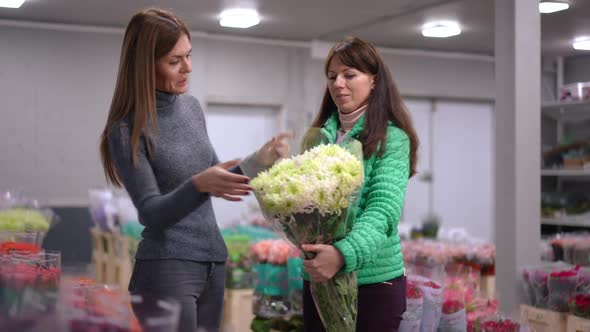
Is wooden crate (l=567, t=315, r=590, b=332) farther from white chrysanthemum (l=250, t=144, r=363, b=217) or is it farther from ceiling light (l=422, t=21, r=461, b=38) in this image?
ceiling light (l=422, t=21, r=461, b=38)

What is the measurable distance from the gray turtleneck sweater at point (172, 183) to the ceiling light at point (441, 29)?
3916mm

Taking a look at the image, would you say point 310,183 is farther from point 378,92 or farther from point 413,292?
point 413,292

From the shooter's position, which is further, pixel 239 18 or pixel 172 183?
pixel 239 18

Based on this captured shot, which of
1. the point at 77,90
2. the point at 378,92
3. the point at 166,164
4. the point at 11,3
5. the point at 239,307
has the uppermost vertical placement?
the point at 11,3

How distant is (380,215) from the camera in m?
1.81

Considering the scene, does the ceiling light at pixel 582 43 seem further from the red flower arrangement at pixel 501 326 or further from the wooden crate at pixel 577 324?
the red flower arrangement at pixel 501 326

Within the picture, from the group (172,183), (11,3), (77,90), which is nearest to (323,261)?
(172,183)

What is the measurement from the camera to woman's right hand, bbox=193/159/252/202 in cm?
169

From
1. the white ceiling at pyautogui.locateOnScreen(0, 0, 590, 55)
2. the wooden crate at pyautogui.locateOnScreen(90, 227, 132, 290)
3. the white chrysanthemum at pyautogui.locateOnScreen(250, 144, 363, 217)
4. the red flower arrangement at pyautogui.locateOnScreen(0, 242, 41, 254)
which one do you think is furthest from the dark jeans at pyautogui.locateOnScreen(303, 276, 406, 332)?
the wooden crate at pyautogui.locateOnScreen(90, 227, 132, 290)

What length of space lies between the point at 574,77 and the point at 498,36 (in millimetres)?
1547

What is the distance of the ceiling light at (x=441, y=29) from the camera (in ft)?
18.2

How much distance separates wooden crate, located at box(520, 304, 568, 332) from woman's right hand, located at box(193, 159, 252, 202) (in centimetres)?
188

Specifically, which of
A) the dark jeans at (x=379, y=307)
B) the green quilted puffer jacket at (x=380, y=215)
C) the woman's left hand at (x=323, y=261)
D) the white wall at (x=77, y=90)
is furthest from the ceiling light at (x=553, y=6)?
the woman's left hand at (x=323, y=261)

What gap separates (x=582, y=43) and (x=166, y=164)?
13.5 feet
